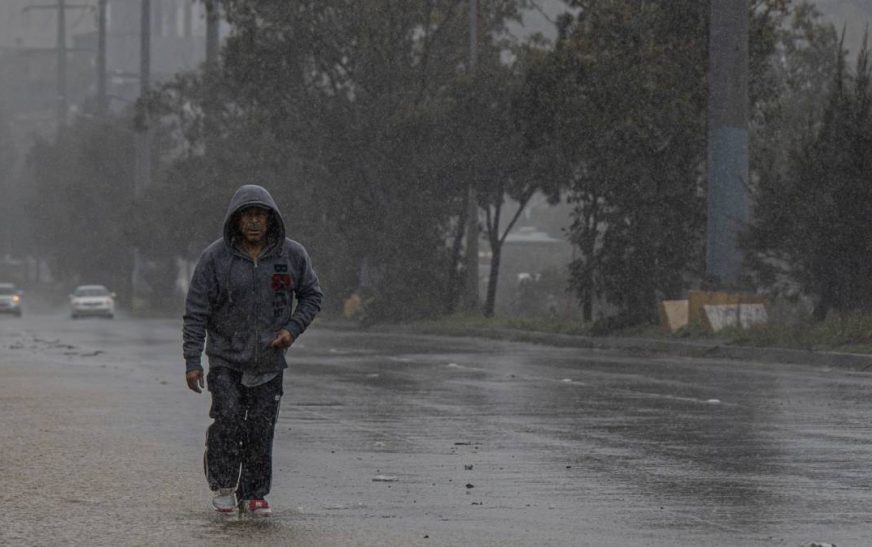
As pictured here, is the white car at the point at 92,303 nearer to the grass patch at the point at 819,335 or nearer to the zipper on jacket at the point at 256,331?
the grass patch at the point at 819,335

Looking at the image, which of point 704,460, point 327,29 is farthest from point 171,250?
point 704,460

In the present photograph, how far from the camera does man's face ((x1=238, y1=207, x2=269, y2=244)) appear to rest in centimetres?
1044

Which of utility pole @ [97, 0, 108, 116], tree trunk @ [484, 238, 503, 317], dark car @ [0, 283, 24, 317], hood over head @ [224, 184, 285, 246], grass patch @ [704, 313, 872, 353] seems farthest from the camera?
utility pole @ [97, 0, 108, 116]

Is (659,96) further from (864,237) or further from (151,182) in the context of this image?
(151,182)

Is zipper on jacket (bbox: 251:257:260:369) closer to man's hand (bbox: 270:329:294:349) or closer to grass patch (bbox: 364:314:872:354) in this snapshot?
man's hand (bbox: 270:329:294:349)

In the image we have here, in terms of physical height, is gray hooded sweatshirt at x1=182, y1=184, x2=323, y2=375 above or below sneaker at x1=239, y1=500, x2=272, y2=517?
above

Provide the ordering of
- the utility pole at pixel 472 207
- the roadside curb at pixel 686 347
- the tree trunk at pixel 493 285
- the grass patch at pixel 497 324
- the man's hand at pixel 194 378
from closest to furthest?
the man's hand at pixel 194 378 < the roadside curb at pixel 686 347 < the grass patch at pixel 497 324 < the utility pole at pixel 472 207 < the tree trunk at pixel 493 285

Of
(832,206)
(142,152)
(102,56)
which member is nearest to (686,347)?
(832,206)

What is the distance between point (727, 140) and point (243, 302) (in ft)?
77.8

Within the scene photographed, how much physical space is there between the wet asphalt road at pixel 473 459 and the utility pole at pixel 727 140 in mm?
8414

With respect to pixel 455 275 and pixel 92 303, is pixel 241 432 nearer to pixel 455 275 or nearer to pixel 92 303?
pixel 455 275

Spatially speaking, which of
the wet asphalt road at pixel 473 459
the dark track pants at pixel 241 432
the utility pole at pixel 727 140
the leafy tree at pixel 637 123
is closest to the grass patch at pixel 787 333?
the leafy tree at pixel 637 123

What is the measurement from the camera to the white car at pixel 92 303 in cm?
7269

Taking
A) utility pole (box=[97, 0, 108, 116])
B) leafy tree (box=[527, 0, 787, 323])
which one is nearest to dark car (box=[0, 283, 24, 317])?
utility pole (box=[97, 0, 108, 116])
